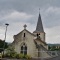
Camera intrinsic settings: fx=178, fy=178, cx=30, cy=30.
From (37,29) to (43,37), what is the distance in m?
3.18

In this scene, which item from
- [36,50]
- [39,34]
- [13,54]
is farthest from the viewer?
[39,34]

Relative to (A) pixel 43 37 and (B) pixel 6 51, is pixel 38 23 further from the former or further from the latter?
(B) pixel 6 51

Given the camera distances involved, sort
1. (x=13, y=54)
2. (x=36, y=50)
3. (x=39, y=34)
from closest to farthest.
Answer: (x=13, y=54)
(x=36, y=50)
(x=39, y=34)

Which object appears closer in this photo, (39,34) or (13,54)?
(13,54)

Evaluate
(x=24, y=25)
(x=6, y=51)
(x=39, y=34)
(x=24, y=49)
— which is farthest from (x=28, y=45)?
(x=39, y=34)

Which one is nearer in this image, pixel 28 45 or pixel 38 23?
pixel 28 45

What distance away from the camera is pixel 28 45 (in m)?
35.2

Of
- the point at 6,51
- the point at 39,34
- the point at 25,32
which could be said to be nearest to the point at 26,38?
the point at 25,32

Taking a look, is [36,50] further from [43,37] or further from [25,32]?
[43,37]

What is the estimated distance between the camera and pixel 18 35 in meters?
35.3

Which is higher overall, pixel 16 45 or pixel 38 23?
pixel 38 23

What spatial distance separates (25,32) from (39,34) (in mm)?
20756

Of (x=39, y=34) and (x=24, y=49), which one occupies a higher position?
(x=39, y=34)

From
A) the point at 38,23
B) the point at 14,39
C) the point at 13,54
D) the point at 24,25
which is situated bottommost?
the point at 13,54
